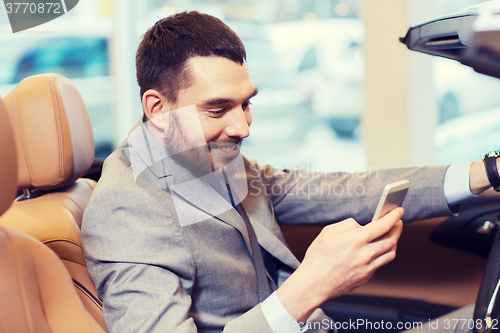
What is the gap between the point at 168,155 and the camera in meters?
0.86

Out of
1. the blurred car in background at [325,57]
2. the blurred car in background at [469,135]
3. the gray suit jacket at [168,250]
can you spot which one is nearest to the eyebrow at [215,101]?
the gray suit jacket at [168,250]

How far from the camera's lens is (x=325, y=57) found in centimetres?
362

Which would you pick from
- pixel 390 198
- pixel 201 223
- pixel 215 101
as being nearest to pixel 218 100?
pixel 215 101

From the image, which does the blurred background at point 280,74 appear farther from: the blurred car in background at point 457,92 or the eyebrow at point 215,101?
the eyebrow at point 215,101

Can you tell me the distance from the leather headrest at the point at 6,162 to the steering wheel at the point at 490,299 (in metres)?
0.87

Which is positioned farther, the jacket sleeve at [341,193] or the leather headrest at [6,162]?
the jacket sleeve at [341,193]

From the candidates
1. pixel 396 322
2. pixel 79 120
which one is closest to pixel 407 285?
pixel 396 322

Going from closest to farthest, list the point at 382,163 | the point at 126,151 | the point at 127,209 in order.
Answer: the point at 127,209 < the point at 126,151 < the point at 382,163

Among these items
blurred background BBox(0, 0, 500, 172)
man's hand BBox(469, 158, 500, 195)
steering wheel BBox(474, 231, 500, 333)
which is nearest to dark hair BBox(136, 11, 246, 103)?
man's hand BBox(469, 158, 500, 195)

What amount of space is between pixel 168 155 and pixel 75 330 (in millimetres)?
351

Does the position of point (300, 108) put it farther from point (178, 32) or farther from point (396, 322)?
point (178, 32)

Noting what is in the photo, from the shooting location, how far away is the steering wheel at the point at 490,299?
0.85 meters

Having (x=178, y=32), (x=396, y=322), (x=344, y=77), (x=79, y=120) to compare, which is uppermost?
(x=178, y=32)

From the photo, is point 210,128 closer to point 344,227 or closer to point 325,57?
point 344,227
